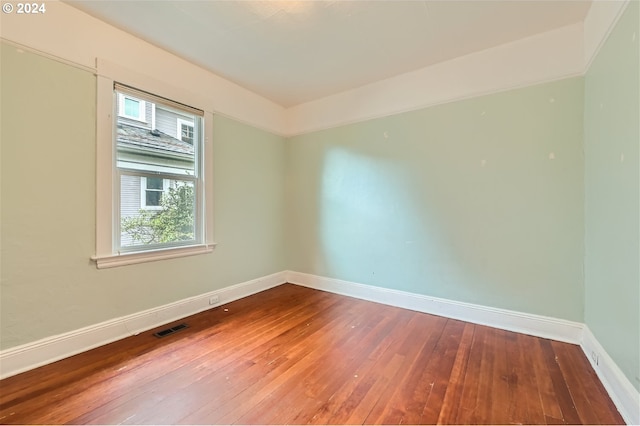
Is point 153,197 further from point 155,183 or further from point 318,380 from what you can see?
point 318,380

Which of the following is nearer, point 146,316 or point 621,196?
point 621,196

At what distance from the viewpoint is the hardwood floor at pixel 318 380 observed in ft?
4.97

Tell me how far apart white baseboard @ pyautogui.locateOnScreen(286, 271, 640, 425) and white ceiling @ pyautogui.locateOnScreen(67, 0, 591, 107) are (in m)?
2.65

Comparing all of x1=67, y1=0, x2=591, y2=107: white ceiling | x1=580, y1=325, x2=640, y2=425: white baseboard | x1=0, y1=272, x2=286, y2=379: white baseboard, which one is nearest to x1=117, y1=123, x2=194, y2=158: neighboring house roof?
x1=67, y1=0, x2=591, y2=107: white ceiling

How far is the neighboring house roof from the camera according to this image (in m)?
2.47

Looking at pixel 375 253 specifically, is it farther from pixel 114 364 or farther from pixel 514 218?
pixel 114 364

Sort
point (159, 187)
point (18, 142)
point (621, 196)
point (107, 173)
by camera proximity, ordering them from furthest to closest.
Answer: point (159, 187), point (107, 173), point (18, 142), point (621, 196)

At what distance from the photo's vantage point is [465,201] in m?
2.82

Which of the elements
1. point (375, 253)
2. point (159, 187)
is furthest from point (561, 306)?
point (159, 187)

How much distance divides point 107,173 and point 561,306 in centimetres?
421

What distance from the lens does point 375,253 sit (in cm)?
341

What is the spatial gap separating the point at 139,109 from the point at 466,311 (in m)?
3.91

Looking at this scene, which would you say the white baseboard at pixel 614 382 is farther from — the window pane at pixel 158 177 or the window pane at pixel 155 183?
the window pane at pixel 155 183

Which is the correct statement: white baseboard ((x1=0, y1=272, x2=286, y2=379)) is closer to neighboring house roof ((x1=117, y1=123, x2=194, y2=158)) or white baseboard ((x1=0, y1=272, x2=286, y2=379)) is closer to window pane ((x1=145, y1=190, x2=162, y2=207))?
window pane ((x1=145, y1=190, x2=162, y2=207))
